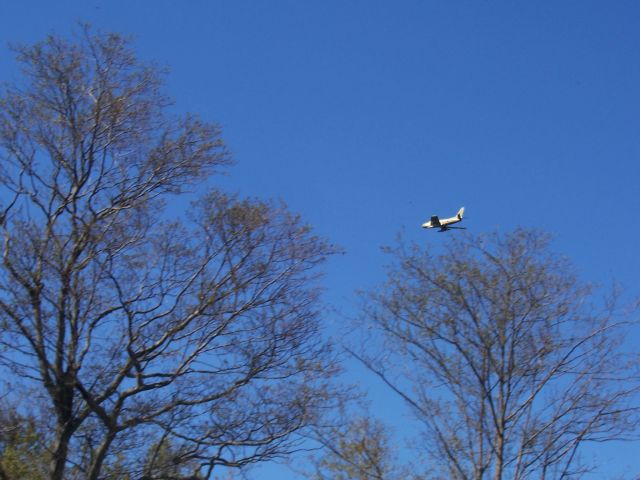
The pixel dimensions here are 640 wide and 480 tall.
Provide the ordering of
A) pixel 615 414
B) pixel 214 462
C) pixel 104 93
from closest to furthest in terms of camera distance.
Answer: pixel 615 414 → pixel 214 462 → pixel 104 93

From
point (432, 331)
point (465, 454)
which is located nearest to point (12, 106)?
point (432, 331)

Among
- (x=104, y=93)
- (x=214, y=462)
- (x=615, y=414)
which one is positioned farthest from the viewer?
(x=104, y=93)

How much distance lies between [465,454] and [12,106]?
9188 mm

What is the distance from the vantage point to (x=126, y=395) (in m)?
16.7

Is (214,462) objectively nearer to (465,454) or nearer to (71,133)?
(465,454)

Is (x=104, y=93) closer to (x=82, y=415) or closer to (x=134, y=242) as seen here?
(x=134, y=242)

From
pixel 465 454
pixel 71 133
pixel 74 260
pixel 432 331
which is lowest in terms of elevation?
pixel 465 454

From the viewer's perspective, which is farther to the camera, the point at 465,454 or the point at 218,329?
the point at 218,329

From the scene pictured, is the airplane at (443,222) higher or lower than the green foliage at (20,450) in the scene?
higher

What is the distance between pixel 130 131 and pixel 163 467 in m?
5.71

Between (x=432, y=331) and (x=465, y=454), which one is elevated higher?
(x=432, y=331)

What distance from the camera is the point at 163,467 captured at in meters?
16.8

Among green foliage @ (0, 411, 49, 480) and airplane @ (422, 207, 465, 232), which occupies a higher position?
airplane @ (422, 207, 465, 232)

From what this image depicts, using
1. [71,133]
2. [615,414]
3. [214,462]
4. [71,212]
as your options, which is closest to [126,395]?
[214,462]
